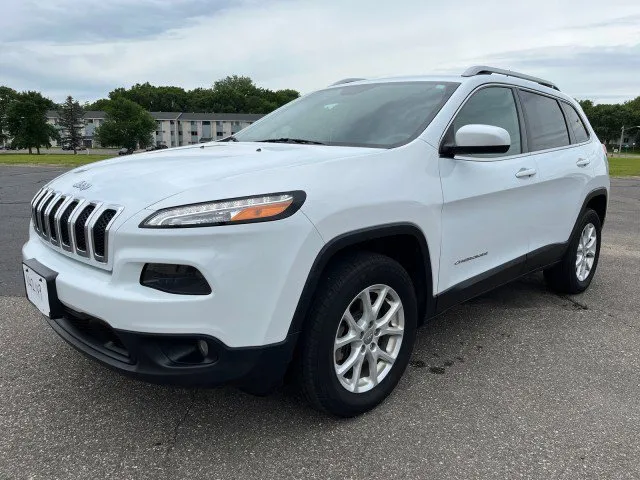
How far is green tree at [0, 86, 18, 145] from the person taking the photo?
84062mm

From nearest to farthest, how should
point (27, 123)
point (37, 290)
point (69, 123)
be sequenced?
point (37, 290) < point (27, 123) < point (69, 123)

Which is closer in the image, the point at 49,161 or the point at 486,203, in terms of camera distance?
the point at 486,203

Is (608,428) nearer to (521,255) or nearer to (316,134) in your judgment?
(521,255)

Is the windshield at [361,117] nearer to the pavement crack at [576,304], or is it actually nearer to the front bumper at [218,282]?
the front bumper at [218,282]

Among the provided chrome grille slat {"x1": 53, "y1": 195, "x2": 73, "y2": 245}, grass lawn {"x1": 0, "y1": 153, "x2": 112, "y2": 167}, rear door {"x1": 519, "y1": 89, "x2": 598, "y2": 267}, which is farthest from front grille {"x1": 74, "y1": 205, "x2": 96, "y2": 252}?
grass lawn {"x1": 0, "y1": 153, "x2": 112, "y2": 167}

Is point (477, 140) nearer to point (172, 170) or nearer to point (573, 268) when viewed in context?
point (172, 170)

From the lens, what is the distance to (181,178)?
2213mm

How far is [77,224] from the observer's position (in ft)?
7.55

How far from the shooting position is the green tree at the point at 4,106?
84062mm

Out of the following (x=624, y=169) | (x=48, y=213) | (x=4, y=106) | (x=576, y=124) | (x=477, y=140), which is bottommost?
(x=624, y=169)

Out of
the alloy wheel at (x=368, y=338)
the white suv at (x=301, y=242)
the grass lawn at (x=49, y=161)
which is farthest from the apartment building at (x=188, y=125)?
the alloy wheel at (x=368, y=338)

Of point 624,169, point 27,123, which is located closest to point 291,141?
point 624,169

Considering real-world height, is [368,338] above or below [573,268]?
above

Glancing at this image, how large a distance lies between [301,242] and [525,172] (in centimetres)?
204
